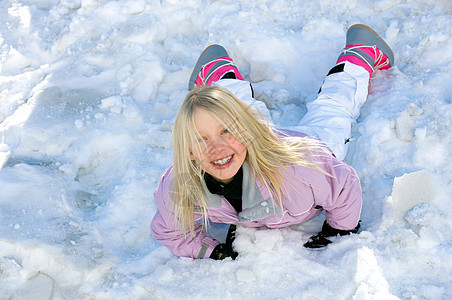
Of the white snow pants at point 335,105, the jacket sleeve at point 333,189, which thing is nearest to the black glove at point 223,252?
the jacket sleeve at point 333,189

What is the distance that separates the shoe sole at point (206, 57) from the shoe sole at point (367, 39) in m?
0.77

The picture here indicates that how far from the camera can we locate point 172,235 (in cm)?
191

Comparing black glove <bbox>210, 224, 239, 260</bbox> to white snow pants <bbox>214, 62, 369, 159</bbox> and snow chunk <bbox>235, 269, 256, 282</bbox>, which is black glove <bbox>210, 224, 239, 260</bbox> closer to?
snow chunk <bbox>235, 269, 256, 282</bbox>

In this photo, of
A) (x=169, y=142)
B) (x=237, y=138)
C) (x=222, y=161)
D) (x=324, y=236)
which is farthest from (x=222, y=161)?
(x=169, y=142)

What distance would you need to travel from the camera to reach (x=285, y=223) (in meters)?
1.95

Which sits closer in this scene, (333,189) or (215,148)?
(215,148)

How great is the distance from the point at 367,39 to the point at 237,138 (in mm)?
1348

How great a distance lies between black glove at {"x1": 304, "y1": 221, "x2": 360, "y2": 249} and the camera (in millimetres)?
1913

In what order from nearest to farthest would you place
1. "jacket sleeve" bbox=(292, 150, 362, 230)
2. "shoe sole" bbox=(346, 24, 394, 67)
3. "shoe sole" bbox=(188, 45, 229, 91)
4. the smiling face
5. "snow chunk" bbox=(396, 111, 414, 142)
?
the smiling face, "jacket sleeve" bbox=(292, 150, 362, 230), "snow chunk" bbox=(396, 111, 414, 142), "shoe sole" bbox=(346, 24, 394, 67), "shoe sole" bbox=(188, 45, 229, 91)

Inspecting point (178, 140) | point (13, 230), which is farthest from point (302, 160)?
point (13, 230)

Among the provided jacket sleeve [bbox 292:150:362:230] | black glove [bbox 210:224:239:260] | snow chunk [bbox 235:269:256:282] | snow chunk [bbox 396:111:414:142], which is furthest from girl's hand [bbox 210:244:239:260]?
snow chunk [bbox 396:111:414:142]

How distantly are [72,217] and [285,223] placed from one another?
40.0 inches

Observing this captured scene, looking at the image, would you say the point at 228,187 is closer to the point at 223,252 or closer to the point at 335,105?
the point at 223,252

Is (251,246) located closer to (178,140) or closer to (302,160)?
(302,160)
